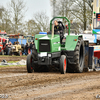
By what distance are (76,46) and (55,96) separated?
5.23m

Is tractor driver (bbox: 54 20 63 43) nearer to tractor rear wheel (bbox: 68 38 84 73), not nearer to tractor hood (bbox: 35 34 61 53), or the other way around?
tractor hood (bbox: 35 34 61 53)

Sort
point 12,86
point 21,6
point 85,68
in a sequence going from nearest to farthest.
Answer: point 12,86 → point 85,68 → point 21,6

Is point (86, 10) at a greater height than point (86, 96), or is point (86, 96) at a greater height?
point (86, 10)

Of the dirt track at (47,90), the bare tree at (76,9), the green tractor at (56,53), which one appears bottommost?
the dirt track at (47,90)

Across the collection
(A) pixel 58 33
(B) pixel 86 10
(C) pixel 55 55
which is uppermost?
(B) pixel 86 10

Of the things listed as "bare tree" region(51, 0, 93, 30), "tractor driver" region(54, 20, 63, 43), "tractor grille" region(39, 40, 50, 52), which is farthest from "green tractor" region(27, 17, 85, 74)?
"bare tree" region(51, 0, 93, 30)

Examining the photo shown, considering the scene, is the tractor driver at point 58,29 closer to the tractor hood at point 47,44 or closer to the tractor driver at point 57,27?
the tractor driver at point 57,27

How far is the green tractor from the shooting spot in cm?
1048

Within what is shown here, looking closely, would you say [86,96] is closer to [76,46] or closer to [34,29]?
[76,46]

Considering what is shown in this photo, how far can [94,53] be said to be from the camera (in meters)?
13.3

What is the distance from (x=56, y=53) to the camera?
1074 centimetres

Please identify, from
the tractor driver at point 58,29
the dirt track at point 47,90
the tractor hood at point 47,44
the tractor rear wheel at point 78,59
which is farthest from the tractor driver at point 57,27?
the dirt track at point 47,90

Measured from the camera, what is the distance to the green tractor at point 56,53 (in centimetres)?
1048

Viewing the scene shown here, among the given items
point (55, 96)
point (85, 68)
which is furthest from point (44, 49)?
point (55, 96)
